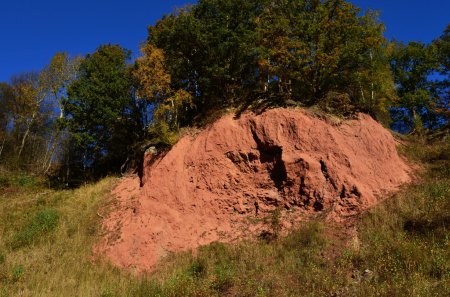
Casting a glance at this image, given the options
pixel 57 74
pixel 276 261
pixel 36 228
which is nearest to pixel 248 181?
pixel 276 261

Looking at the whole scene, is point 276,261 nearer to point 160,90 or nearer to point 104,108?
point 160,90

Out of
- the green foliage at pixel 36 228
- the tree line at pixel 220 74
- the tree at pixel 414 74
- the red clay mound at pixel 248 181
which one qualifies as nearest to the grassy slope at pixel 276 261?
the green foliage at pixel 36 228

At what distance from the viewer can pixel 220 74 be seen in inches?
765

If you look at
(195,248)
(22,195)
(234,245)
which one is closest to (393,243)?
(234,245)

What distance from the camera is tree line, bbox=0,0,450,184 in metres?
17.3

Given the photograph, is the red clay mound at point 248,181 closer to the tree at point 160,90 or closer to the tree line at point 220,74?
the tree line at point 220,74

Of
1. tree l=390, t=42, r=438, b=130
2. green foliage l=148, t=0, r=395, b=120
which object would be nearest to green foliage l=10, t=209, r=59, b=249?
green foliage l=148, t=0, r=395, b=120

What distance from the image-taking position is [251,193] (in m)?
A: 15.2

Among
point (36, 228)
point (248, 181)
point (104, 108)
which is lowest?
point (36, 228)

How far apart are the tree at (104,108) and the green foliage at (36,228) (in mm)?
6056

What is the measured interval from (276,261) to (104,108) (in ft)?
45.3

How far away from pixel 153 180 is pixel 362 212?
8001 millimetres

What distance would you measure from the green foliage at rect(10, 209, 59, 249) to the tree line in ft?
15.5

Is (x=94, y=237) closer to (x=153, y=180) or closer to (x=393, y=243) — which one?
(x=153, y=180)
